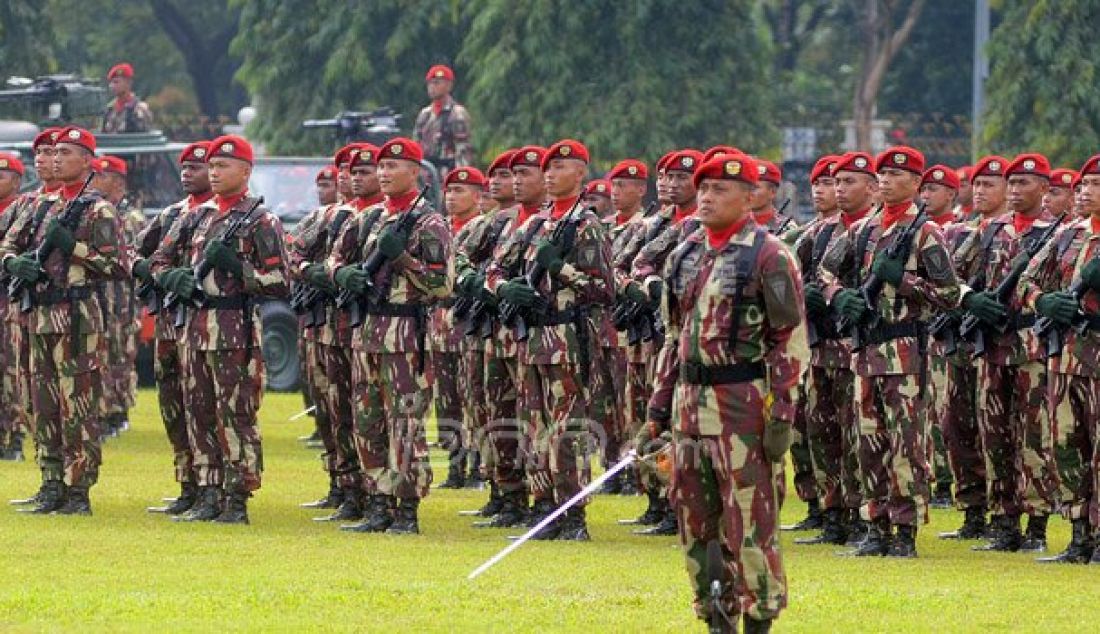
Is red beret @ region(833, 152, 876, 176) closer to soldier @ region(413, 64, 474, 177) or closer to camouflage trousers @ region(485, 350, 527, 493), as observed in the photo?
camouflage trousers @ region(485, 350, 527, 493)

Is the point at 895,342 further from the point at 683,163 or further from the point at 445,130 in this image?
the point at 445,130

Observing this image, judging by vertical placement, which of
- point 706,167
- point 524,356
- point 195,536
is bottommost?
point 195,536

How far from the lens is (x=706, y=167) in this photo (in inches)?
444

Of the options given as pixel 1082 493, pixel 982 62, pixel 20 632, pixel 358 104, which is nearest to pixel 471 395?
pixel 1082 493

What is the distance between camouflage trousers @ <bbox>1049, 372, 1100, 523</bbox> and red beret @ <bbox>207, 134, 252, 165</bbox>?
16.4ft

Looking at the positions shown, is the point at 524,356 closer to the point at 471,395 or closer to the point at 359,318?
the point at 359,318

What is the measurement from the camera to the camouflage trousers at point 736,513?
11.1 meters

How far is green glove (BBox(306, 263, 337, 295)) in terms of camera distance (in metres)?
16.0

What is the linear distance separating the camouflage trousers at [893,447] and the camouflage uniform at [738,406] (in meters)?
3.36

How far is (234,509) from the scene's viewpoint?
1598 cm

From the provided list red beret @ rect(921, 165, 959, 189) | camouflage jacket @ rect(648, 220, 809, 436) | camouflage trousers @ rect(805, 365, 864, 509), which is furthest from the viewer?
red beret @ rect(921, 165, 959, 189)

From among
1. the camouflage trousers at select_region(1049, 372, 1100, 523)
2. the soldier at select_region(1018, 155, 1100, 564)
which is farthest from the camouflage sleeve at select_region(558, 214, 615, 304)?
the camouflage trousers at select_region(1049, 372, 1100, 523)

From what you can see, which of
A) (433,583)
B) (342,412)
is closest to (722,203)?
(433,583)

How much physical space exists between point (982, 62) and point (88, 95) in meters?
16.2
